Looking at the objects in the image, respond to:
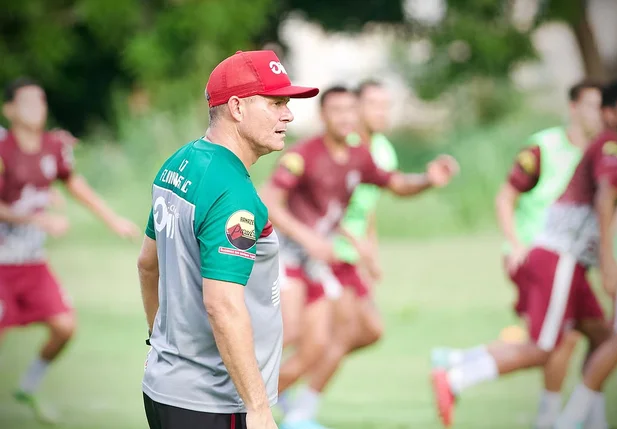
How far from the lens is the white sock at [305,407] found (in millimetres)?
7020

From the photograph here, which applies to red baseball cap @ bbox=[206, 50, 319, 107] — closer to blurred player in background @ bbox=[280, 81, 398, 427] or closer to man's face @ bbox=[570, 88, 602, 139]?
blurred player in background @ bbox=[280, 81, 398, 427]

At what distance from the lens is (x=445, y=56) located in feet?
75.3

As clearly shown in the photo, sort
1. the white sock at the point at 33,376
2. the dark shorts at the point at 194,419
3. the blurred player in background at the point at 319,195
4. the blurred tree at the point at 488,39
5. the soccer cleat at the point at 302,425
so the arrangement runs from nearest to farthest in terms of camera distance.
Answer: the dark shorts at the point at 194,419, the soccer cleat at the point at 302,425, the blurred player in background at the point at 319,195, the white sock at the point at 33,376, the blurred tree at the point at 488,39

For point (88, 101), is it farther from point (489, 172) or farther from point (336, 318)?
point (336, 318)

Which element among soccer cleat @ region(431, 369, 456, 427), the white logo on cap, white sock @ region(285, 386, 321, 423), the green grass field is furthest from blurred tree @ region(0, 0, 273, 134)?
the white logo on cap

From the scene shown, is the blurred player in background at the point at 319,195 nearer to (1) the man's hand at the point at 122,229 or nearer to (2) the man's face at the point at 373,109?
(1) the man's hand at the point at 122,229

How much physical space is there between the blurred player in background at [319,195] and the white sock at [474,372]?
85 centimetres

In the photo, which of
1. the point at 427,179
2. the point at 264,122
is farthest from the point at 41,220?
the point at 264,122

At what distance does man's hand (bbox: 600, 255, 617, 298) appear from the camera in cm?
615

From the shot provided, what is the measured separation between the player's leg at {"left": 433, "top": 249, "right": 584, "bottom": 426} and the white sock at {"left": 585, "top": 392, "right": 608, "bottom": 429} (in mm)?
382

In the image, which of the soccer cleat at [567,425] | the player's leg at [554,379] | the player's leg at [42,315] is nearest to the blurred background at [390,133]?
the player's leg at [42,315]

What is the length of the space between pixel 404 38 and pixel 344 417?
711 inches

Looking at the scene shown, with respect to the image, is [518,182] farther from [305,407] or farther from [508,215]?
[305,407]

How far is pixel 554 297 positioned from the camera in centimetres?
661
